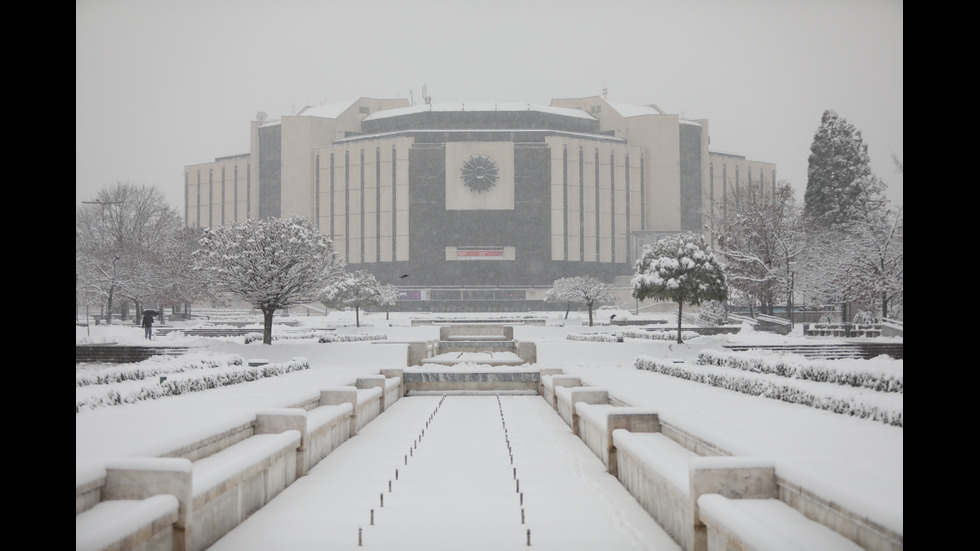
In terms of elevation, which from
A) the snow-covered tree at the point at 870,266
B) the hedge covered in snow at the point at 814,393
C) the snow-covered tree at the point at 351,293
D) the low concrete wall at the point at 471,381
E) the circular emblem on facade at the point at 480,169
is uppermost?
the circular emblem on facade at the point at 480,169

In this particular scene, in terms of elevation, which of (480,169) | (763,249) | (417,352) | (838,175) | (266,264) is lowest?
(417,352)

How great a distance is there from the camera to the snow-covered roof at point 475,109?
316 feet

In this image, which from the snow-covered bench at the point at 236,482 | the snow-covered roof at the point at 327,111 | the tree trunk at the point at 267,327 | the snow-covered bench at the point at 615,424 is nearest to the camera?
the snow-covered bench at the point at 236,482

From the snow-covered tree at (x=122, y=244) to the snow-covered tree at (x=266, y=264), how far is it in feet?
33.6

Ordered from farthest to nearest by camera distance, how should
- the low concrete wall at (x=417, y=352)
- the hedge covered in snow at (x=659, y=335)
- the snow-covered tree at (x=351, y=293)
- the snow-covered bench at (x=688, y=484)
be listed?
the snow-covered tree at (x=351, y=293), the hedge covered in snow at (x=659, y=335), the low concrete wall at (x=417, y=352), the snow-covered bench at (x=688, y=484)

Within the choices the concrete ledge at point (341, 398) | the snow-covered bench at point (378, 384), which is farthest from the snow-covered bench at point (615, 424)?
the snow-covered bench at point (378, 384)

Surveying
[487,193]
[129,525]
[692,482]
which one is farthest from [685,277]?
[487,193]

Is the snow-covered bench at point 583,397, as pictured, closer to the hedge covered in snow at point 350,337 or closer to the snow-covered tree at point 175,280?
the hedge covered in snow at point 350,337

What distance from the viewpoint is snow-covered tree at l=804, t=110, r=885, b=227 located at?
50.2 meters

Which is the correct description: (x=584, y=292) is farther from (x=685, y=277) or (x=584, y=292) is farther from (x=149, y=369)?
(x=149, y=369)

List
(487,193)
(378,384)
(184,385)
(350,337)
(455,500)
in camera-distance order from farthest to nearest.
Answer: (487,193), (350,337), (378,384), (184,385), (455,500)

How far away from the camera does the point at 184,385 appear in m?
14.8

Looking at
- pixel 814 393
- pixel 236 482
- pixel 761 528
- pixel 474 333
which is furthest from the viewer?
pixel 474 333

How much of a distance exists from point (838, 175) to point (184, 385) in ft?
156
